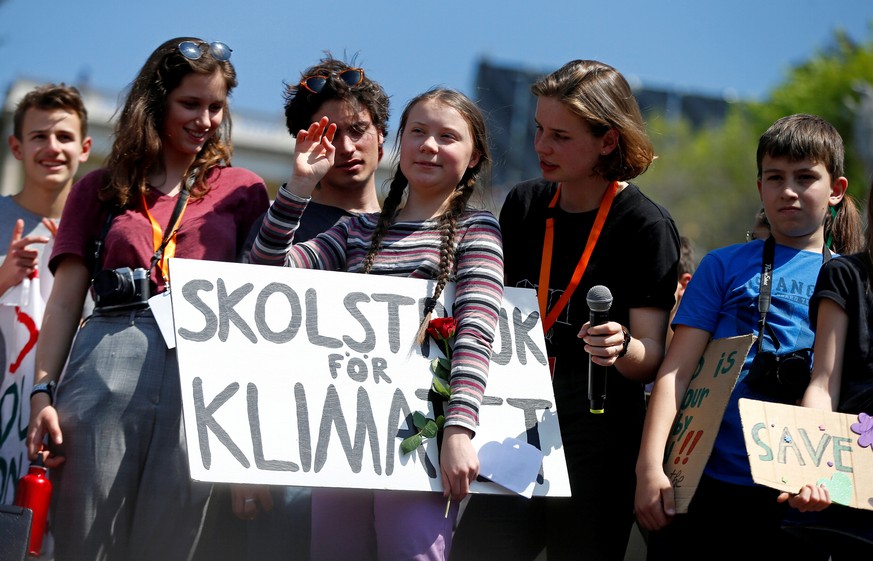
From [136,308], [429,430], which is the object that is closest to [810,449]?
[429,430]

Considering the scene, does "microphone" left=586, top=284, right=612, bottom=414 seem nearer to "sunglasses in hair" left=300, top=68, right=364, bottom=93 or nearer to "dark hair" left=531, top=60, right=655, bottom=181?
"dark hair" left=531, top=60, right=655, bottom=181

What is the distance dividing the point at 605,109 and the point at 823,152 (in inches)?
30.2

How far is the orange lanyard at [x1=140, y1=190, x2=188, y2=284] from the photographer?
3.79m

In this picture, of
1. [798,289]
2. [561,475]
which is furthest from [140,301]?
[798,289]

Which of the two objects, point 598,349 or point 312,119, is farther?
point 312,119

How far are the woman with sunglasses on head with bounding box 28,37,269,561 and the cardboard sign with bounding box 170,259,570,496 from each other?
1.44ft

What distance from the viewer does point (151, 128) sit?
13.2 ft

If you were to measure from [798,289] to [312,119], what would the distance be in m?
2.00

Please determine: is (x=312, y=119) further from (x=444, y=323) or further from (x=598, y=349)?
(x=598, y=349)

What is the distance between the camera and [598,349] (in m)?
3.40

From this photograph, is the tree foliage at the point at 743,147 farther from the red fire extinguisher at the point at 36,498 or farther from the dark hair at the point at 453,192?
the red fire extinguisher at the point at 36,498

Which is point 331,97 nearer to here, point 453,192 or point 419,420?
point 453,192

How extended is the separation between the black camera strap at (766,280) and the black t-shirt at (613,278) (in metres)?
0.30

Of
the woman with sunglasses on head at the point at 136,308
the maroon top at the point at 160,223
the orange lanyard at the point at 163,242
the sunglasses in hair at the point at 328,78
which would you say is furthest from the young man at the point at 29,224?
the sunglasses in hair at the point at 328,78
